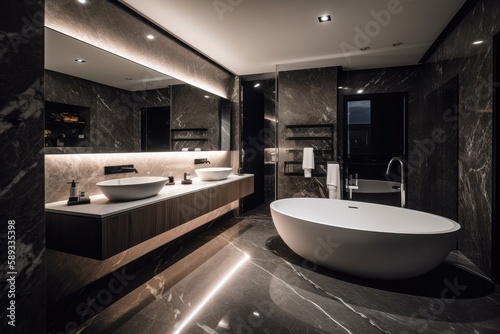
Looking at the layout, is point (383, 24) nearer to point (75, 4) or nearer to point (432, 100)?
point (432, 100)

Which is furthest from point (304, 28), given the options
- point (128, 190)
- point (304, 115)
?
point (128, 190)

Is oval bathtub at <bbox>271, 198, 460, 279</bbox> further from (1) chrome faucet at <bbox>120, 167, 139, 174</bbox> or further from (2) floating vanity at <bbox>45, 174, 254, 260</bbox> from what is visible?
(1) chrome faucet at <bbox>120, 167, 139, 174</bbox>

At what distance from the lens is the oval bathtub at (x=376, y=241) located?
2.00 meters

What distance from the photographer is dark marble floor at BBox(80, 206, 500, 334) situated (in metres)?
1.69

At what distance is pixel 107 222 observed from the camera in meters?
1.61

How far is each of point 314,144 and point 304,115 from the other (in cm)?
51

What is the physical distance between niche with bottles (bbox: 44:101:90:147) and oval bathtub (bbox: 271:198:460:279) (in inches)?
76.6

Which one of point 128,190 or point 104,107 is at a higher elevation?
point 104,107

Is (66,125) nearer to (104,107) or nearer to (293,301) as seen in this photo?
(104,107)

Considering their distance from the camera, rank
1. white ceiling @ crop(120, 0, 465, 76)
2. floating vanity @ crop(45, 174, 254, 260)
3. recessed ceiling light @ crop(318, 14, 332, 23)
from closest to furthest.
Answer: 1. floating vanity @ crop(45, 174, 254, 260)
2. white ceiling @ crop(120, 0, 465, 76)
3. recessed ceiling light @ crop(318, 14, 332, 23)

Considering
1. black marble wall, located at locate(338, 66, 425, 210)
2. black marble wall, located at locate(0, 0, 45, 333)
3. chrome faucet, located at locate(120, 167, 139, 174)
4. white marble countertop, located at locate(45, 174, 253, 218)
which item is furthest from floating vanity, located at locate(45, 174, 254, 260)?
black marble wall, located at locate(338, 66, 425, 210)

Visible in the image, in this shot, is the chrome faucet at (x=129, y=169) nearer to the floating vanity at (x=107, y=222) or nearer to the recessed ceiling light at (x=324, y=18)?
the floating vanity at (x=107, y=222)

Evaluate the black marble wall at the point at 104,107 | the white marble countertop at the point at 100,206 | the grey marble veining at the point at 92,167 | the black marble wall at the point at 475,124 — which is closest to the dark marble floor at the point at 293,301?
the black marble wall at the point at 475,124

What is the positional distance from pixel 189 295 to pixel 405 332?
156cm
